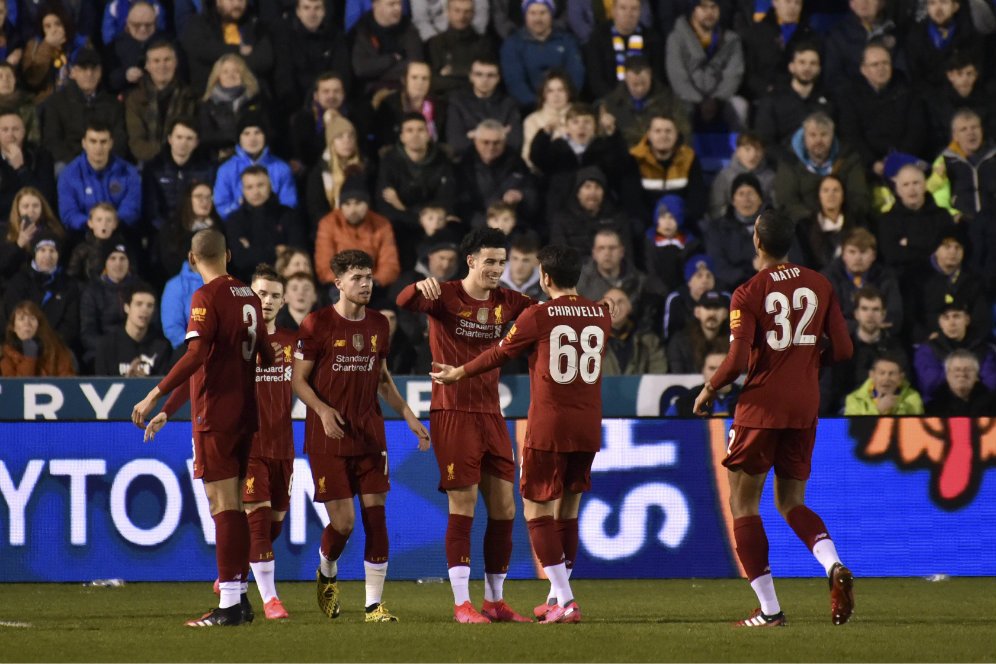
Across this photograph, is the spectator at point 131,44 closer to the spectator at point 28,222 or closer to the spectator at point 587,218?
the spectator at point 28,222

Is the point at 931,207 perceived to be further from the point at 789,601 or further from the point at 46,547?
the point at 46,547

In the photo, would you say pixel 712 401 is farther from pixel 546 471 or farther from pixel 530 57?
pixel 546 471

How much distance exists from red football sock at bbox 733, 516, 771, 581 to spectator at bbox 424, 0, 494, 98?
9.00 meters

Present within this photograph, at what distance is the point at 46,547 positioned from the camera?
12039mm

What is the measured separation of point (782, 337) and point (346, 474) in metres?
2.61

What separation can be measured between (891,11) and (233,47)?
695cm

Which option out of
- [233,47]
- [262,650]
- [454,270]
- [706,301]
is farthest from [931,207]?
[262,650]

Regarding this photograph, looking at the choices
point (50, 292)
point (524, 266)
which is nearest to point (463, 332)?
point (524, 266)

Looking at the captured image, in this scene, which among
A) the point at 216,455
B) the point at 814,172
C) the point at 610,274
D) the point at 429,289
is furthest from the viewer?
the point at 814,172

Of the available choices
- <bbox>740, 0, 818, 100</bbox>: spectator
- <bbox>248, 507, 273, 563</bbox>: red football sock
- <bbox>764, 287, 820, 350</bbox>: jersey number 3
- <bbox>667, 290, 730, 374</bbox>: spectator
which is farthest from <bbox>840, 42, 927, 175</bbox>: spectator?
<bbox>248, 507, 273, 563</bbox>: red football sock

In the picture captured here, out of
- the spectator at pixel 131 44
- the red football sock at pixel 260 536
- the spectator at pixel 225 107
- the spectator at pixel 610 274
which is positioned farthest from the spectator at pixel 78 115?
the red football sock at pixel 260 536

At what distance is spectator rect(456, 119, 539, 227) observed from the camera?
15828 millimetres

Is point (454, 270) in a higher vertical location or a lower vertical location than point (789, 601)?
higher

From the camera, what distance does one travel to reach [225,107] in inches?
647
